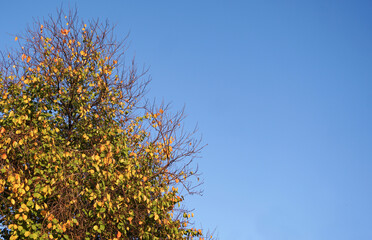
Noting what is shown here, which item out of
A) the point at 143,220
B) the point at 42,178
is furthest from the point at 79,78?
the point at 143,220

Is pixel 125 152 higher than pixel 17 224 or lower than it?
higher

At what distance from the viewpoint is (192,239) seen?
20.3 meters

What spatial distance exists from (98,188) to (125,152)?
2.89 metres

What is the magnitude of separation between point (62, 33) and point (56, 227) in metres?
9.96

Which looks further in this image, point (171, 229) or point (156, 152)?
point (156, 152)

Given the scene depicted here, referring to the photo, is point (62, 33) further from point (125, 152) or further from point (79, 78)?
point (125, 152)

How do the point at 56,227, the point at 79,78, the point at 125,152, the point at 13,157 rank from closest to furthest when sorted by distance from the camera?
the point at 56,227 < the point at 13,157 < the point at 125,152 < the point at 79,78

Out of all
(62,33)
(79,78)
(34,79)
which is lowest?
(34,79)

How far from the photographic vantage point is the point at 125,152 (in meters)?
17.8

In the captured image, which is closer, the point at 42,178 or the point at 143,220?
the point at 42,178

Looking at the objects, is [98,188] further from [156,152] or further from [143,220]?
[156,152]

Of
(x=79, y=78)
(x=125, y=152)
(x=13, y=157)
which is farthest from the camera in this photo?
(x=79, y=78)

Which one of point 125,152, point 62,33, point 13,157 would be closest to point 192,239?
point 125,152

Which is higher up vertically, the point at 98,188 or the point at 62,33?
the point at 62,33
